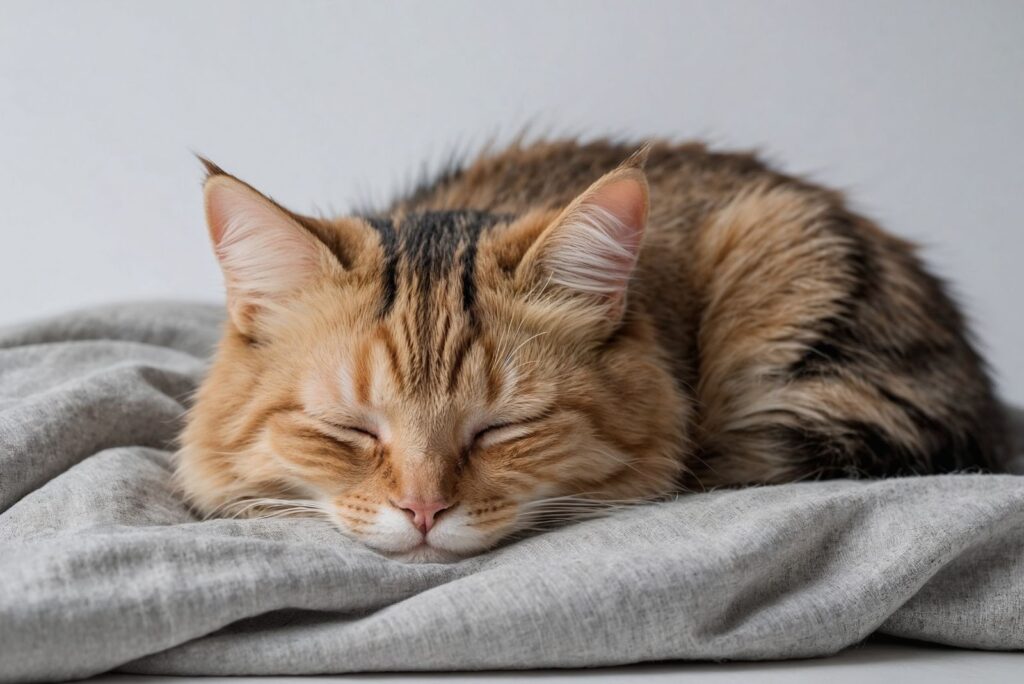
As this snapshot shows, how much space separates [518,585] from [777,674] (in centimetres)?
33

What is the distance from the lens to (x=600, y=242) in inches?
65.2

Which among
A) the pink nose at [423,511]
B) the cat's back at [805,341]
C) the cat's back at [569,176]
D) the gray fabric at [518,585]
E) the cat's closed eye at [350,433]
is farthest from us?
the cat's back at [569,176]

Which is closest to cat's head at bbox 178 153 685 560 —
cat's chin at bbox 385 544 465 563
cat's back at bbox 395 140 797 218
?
cat's chin at bbox 385 544 465 563

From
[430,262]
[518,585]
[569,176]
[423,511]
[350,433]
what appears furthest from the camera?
[569,176]

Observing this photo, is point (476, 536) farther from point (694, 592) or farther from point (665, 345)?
point (665, 345)

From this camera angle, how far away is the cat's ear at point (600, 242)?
159cm

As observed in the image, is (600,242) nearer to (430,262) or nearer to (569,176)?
(430,262)

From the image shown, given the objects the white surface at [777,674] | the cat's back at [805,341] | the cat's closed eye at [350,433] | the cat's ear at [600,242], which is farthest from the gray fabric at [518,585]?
the cat's ear at [600,242]

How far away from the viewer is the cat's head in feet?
4.98

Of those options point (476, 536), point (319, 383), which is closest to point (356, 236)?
point (319, 383)

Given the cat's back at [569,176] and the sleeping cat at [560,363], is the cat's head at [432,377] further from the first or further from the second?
the cat's back at [569,176]

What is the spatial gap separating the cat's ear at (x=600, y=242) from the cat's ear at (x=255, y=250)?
1.09 feet

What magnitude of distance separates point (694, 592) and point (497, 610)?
238mm

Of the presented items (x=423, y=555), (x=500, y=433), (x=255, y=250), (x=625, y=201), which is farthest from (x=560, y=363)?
Answer: (x=255, y=250)
